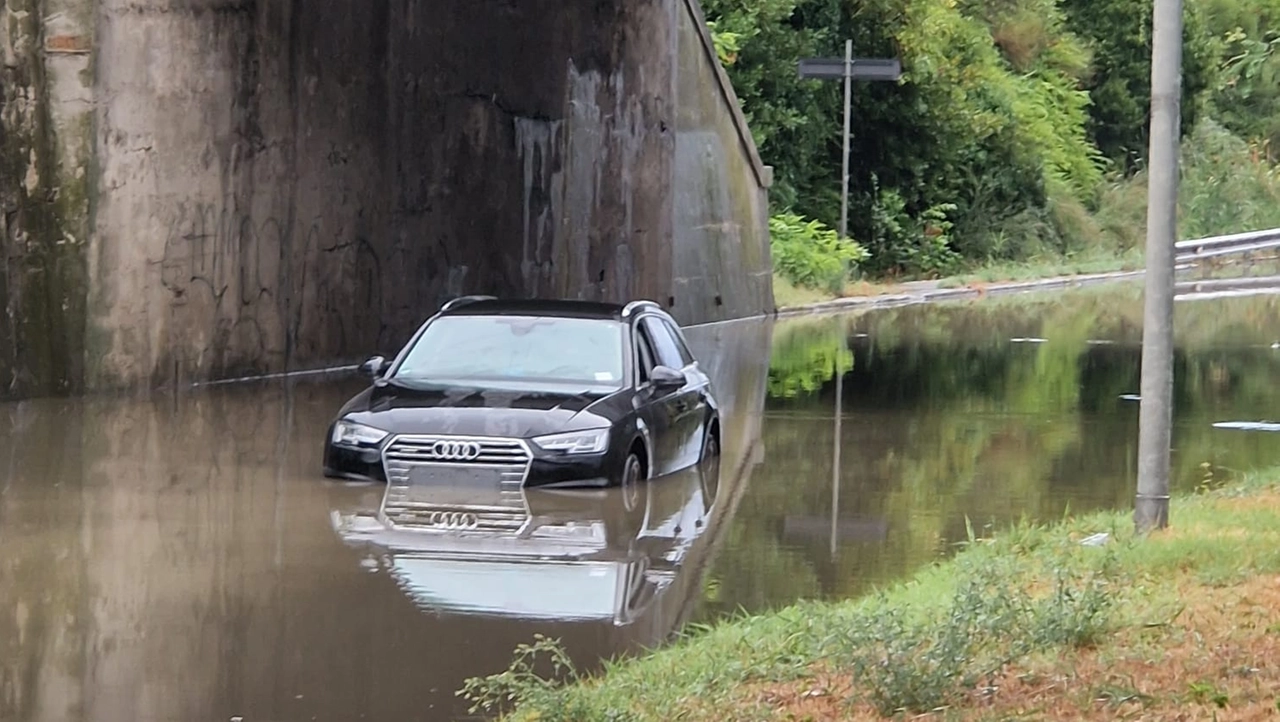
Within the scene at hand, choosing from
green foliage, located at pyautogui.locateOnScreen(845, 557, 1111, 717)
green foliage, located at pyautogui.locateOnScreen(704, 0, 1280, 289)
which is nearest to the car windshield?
green foliage, located at pyautogui.locateOnScreen(845, 557, 1111, 717)

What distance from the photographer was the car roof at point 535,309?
1603 cm

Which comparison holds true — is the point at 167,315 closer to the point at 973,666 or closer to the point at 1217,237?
the point at 973,666

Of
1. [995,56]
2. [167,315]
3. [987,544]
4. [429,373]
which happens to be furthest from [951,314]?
→ [987,544]

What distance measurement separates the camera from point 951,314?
138ft

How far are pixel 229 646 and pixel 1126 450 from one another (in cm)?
1046

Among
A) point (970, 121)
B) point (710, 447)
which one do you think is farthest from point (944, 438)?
point (970, 121)

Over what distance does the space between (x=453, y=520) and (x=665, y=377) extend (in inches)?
113

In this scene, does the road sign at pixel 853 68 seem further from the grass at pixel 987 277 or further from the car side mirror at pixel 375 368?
the car side mirror at pixel 375 368

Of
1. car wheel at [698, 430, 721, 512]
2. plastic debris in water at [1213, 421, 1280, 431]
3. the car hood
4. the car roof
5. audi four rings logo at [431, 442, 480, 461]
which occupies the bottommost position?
plastic debris in water at [1213, 421, 1280, 431]

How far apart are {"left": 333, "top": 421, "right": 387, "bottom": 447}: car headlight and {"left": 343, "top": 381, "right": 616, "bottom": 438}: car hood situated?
0.14ft

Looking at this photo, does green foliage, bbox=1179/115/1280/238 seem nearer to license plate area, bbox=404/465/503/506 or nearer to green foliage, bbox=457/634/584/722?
license plate area, bbox=404/465/503/506

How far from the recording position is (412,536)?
12523 mm

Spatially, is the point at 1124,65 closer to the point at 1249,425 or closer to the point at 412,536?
the point at 1249,425

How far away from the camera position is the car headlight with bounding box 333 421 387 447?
47.1 feet
